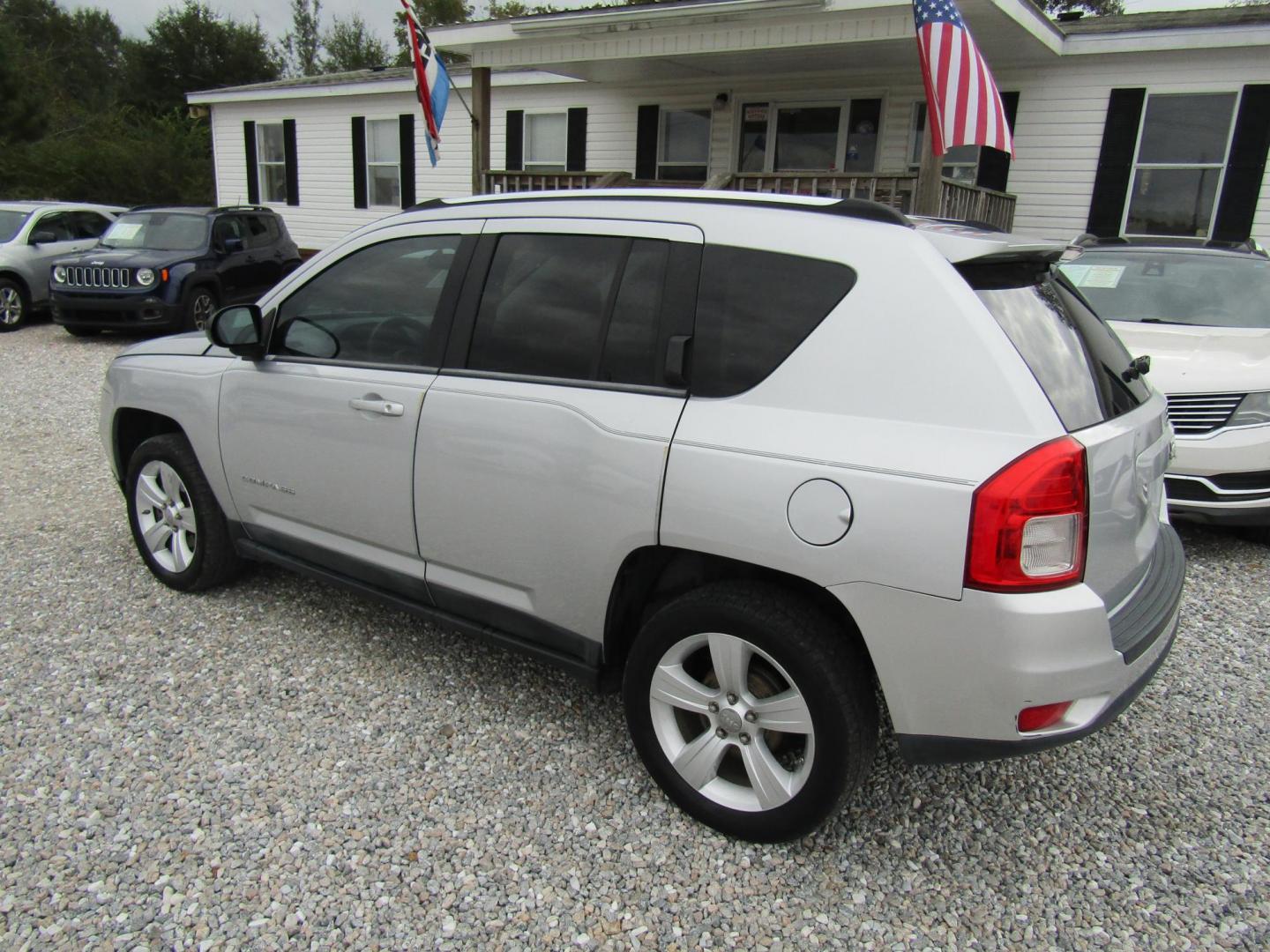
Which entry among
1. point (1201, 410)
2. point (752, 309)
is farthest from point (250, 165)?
point (752, 309)

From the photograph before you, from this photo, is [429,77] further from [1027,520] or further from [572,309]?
[1027,520]

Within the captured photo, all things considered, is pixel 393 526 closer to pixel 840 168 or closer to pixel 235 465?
pixel 235 465

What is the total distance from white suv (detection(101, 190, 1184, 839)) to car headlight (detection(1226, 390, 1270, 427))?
7.62 ft

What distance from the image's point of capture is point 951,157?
38.3ft

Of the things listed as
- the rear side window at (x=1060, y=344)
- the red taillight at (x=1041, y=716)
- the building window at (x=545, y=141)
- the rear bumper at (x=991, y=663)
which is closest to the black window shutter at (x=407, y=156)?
the building window at (x=545, y=141)

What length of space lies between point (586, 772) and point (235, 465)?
6.43 feet

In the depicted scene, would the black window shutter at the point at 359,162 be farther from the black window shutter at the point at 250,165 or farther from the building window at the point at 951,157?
the building window at the point at 951,157

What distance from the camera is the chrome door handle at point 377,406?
3.01 meters

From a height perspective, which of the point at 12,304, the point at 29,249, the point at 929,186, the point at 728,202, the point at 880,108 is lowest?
the point at 12,304

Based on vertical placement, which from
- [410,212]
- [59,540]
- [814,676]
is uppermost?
[410,212]

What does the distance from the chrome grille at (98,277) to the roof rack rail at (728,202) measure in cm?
943

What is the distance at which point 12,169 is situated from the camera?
73.5ft

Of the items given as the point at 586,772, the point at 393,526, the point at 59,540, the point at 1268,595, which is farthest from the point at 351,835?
Result: the point at 1268,595

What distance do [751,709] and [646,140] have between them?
12684mm
